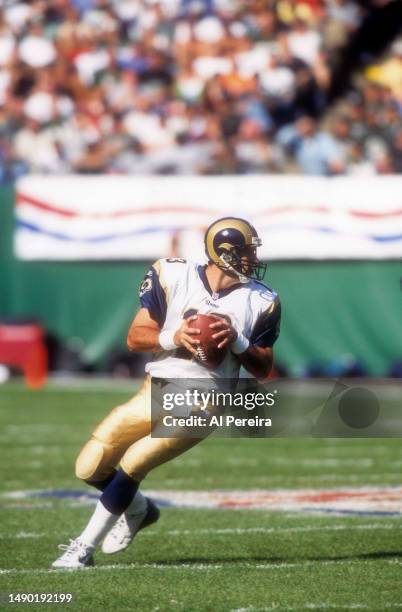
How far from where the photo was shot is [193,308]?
18.6ft

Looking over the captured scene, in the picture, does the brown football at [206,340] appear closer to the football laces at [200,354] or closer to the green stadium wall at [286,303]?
the football laces at [200,354]

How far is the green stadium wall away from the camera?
15.2m

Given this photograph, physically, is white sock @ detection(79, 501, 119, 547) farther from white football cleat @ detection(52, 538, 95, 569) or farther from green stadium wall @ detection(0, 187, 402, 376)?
green stadium wall @ detection(0, 187, 402, 376)

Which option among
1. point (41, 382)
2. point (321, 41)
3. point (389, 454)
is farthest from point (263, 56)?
point (389, 454)

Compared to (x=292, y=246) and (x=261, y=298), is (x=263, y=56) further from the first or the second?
(x=261, y=298)

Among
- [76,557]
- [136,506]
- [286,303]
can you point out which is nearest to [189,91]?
[286,303]

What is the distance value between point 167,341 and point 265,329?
429mm

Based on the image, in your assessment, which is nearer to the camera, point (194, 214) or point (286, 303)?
point (286, 303)

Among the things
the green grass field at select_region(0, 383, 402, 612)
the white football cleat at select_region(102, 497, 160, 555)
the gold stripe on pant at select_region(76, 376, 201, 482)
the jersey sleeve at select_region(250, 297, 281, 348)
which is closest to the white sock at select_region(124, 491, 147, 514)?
the white football cleat at select_region(102, 497, 160, 555)

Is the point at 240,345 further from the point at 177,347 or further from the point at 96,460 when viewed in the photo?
the point at 96,460

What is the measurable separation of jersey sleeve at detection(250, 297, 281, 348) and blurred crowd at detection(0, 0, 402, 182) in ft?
32.5

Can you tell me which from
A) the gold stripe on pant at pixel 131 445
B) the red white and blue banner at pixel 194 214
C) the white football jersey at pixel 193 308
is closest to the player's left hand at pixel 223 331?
the white football jersey at pixel 193 308

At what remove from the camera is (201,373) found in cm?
567

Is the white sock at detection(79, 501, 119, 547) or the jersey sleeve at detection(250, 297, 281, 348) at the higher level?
the jersey sleeve at detection(250, 297, 281, 348)
